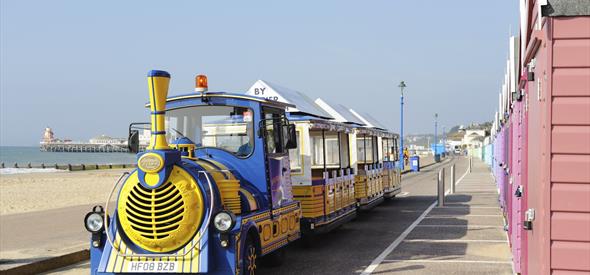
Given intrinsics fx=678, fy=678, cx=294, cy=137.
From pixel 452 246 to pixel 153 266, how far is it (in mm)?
6753

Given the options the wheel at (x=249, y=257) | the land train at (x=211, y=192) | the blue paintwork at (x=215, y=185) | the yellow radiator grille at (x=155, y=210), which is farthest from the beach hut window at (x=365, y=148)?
the yellow radiator grille at (x=155, y=210)

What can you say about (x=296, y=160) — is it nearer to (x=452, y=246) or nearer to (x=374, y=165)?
(x=452, y=246)

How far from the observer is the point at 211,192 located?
7523mm

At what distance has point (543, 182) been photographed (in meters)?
4.80

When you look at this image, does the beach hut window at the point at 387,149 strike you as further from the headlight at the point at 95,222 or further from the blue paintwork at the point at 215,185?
the headlight at the point at 95,222

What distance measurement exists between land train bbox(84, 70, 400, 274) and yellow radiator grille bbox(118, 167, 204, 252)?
0.01 m

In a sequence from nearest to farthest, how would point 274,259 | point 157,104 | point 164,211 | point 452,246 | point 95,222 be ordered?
point 164,211
point 157,104
point 95,222
point 274,259
point 452,246

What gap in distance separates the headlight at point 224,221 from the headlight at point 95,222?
4.54 ft

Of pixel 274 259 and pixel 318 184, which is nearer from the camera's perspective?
pixel 274 259

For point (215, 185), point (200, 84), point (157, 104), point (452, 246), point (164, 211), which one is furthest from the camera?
point (452, 246)

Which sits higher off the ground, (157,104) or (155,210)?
(157,104)

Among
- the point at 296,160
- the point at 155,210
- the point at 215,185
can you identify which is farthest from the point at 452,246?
the point at 155,210

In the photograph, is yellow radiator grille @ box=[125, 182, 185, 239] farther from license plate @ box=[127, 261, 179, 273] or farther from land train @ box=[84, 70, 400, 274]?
license plate @ box=[127, 261, 179, 273]

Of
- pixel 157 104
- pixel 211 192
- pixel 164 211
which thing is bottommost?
→ pixel 164 211
